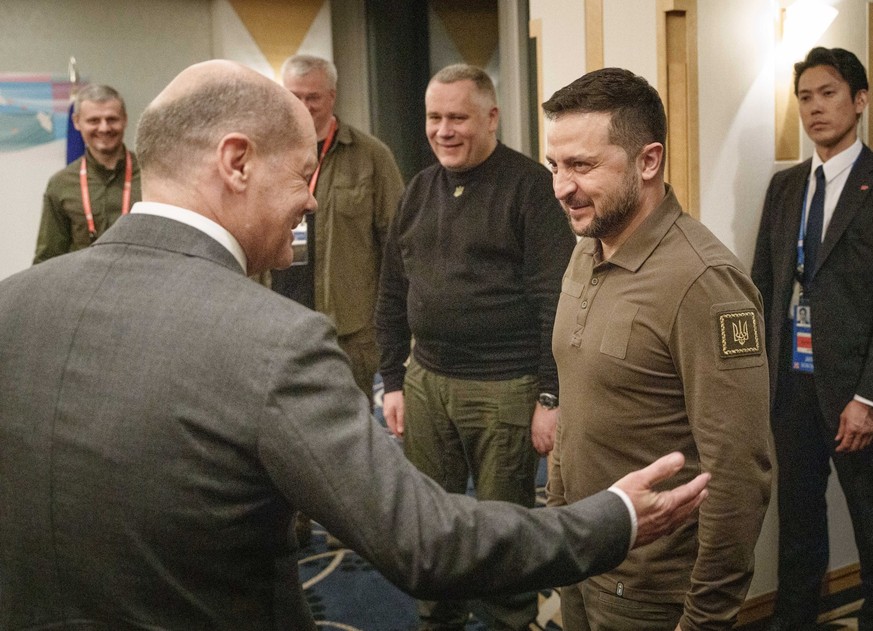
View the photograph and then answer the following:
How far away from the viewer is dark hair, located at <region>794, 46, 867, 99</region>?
259 centimetres

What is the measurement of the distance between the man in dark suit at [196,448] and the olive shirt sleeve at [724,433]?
44 centimetres

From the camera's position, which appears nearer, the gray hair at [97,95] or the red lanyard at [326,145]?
the red lanyard at [326,145]

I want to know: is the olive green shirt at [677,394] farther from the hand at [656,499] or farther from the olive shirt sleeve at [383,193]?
the olive shirt sleeve at [383,193]

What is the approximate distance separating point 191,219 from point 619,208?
908 mm

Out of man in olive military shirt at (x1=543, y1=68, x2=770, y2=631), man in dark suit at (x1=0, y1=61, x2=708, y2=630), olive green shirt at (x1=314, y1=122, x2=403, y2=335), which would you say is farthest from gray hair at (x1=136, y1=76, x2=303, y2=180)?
olive green shirt at (x1=314, y1=122, x2=403, y2=335)

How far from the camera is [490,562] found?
1.04m

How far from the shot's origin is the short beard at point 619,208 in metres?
1.73

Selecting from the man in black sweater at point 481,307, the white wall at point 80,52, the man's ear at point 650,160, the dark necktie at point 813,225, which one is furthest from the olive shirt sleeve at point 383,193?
the white wall at point 80,52

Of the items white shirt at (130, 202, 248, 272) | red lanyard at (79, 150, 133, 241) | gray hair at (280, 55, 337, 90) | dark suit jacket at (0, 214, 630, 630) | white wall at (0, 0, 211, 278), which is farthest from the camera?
white wall at (0, 0, 211, 278)

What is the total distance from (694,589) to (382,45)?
6.58 meters

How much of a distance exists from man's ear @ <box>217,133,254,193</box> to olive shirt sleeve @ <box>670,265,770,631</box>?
82cm

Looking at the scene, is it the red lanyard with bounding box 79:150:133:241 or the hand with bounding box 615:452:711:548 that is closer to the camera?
the hand with bounding box 615:452:711:548

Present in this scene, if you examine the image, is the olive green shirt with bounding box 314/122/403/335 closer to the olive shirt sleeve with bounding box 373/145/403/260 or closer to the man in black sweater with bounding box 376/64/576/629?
the olive shirt sleeve with bounding box 373/145/403/260

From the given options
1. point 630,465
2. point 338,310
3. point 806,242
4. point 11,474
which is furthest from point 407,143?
point 11,474
